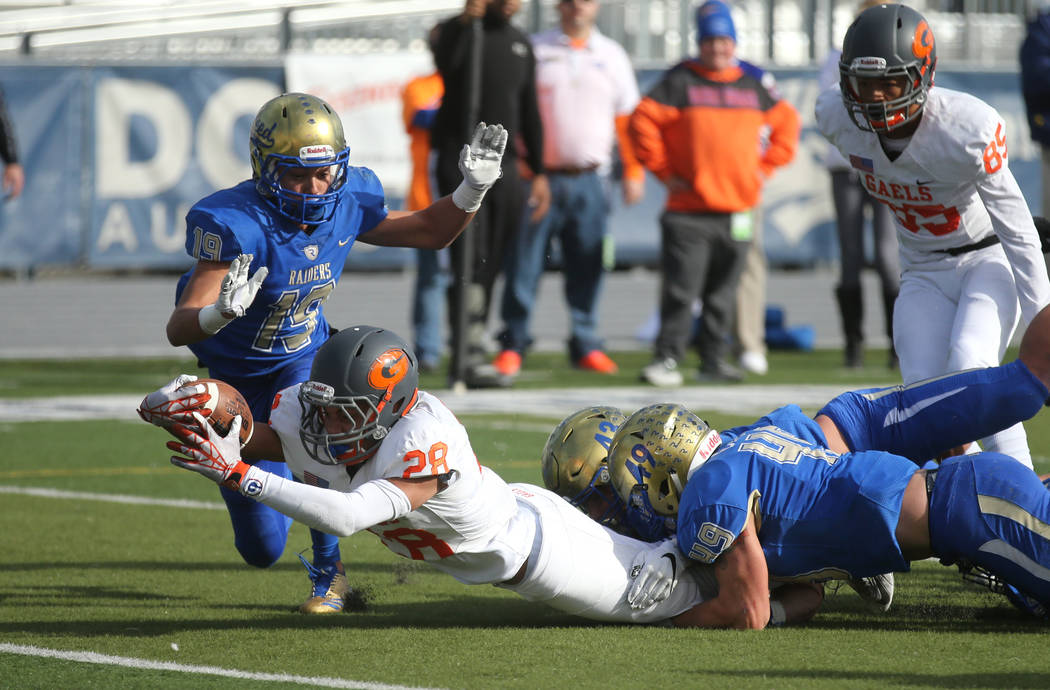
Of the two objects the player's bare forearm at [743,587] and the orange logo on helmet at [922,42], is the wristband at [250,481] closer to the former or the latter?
the player's bare forearm at [743,587]

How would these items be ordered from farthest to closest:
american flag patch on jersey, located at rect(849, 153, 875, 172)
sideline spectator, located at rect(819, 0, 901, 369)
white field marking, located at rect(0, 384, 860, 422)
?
sideline spectator, located at rect(819, 0, 901, 369)
white field marking, located at rect(0, 384, 860, 422)
american flag patch on jersey, located at rect(849, 153, 875, 172)

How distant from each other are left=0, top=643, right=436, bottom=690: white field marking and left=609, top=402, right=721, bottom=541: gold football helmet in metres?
1.19

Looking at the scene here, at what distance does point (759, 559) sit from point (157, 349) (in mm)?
9327

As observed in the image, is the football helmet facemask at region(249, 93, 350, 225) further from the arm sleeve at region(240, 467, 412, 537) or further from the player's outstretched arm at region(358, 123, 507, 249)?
the arm sleeve at region(240, 467, 412, 537)

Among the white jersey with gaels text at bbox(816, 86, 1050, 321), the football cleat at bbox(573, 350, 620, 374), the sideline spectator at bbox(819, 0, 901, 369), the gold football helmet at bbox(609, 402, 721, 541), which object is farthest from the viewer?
the football cleat at bbox(573, 350, 620, 374)

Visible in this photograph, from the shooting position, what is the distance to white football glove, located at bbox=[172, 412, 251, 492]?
3.75 meters

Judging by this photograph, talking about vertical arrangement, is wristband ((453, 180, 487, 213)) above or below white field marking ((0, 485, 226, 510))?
above

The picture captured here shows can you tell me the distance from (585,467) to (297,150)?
131cm

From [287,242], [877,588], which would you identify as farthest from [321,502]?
[877,588]

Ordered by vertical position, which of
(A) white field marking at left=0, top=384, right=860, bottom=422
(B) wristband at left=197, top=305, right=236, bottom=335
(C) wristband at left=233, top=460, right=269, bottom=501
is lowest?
(A) white field marking at left=0, top=384, right=860, bottom=422

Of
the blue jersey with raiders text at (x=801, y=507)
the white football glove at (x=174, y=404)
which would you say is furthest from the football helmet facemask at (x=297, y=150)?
the blue jersey with raiders text at (x=801, y=507)

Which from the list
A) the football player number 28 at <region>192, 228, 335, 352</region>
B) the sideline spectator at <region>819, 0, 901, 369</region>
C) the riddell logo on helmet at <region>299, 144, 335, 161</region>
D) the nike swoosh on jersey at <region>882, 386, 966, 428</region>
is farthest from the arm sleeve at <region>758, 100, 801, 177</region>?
the riddell logo on helmet at <region>299, 144, 335, 161</region>

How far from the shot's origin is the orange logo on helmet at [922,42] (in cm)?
504

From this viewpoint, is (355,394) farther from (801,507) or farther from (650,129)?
(650,129)
